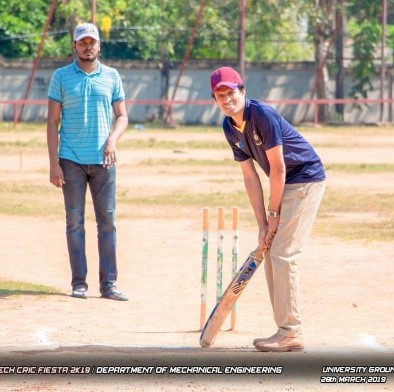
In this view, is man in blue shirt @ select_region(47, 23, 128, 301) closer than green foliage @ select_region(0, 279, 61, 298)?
Yes

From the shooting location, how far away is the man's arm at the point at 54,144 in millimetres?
11023

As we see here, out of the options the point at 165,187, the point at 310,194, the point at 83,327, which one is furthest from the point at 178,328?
the point at 165,187

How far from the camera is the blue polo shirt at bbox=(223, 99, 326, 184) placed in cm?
841

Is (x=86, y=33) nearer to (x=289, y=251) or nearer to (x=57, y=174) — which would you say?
(x=57, y=174)

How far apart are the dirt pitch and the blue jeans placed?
11.3 inches

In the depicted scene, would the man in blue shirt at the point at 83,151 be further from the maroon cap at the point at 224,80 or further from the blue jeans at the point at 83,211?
the maroon cap at the point at 224,80

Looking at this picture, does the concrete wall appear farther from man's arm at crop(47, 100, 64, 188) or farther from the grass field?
man's arm at crop(47, 100, 64, 188)

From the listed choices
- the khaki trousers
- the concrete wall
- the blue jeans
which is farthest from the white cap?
the concrete wall

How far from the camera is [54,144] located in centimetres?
1113

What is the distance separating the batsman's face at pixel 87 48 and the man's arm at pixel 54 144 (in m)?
0.50

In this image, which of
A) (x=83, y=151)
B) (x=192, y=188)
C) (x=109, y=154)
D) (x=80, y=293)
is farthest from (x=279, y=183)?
(x=192, y=188)

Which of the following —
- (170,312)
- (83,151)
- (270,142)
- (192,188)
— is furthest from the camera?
(192,188)

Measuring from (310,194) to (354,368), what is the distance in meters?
1.35

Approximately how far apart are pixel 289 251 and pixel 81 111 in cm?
321
